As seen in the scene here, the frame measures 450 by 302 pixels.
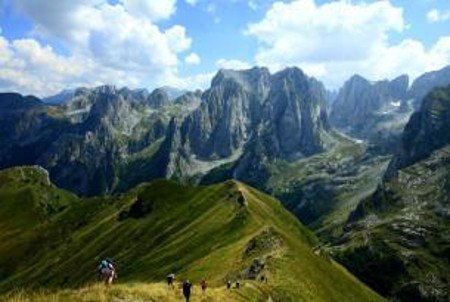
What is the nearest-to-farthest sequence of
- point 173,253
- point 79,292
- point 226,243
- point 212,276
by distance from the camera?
point 79,292
point 212,276
point 226,243
point 173,253

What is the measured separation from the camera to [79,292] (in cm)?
3744

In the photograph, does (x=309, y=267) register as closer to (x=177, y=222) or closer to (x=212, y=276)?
(x=212, y=276)

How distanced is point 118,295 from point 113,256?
160 m

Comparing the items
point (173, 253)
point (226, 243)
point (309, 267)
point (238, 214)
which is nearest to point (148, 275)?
point (173, 253)

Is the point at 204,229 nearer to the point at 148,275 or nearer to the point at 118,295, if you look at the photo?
the point at 148,275

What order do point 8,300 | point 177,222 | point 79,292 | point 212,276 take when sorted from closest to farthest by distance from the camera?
point 8,300, point 79,292, point 212,276, point 177,222

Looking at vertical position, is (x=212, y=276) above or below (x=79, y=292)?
below

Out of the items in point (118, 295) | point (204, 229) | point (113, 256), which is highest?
point (118, 295)

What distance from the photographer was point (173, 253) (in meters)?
156

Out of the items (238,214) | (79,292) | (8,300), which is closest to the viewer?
(8,300)

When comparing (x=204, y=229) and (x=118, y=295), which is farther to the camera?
(x=204, y=229)

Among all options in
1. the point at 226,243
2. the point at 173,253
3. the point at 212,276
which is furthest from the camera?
the point at 173,253

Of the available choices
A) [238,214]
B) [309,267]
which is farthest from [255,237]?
[238,214]

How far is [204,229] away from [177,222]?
90.9ft
